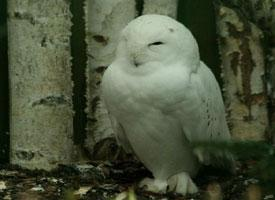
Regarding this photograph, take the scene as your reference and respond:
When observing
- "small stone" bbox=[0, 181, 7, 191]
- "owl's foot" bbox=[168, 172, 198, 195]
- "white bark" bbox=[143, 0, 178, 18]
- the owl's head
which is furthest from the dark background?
the owl's head

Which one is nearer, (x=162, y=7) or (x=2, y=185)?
(x=2, y=185)

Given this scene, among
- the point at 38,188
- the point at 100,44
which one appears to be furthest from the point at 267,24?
the point at 38,188

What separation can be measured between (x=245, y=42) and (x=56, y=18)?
1024 millimetres

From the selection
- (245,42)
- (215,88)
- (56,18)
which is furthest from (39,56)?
(245,42)

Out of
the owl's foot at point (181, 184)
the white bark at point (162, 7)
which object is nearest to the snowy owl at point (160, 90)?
the owl's foot at point (181, 184)

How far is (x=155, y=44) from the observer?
283 cm

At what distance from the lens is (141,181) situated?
324cm

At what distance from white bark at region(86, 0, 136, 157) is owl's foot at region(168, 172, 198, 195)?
0.67 m

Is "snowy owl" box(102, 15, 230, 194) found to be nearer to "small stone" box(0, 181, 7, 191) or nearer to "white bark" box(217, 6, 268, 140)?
"small stone" box(0, 181, 7, 191)

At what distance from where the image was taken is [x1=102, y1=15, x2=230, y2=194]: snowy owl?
2.77m

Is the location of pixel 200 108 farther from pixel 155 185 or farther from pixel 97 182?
pixel 97 182

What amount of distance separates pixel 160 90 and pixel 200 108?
0.69 feet

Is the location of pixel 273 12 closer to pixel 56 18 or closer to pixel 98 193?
pixel 56 18

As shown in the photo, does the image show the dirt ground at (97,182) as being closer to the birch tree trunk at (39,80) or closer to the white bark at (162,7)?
the birch tree trunk at (39,80)
